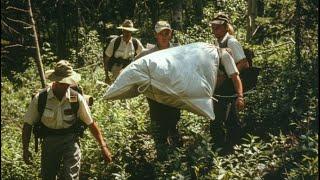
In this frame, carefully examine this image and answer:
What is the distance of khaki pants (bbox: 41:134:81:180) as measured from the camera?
6.44 metres

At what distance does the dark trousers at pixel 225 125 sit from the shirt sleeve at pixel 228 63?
574 mm

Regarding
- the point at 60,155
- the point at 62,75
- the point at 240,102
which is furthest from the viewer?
the point at 240,102

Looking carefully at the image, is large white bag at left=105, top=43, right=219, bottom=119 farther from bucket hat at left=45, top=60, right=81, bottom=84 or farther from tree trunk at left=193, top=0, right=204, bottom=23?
tree trunk at left=193, top=0, right=204, bottom=23

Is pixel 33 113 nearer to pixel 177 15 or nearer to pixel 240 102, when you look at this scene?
pixel 240 102

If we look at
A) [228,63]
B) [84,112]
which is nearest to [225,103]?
[228,63]

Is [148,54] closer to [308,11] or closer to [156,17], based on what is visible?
[308,11]

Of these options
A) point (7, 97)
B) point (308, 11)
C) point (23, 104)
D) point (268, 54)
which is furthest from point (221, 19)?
point (7, 97)

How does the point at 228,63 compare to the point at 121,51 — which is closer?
the point at 228,63

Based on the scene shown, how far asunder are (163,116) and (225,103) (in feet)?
2.94

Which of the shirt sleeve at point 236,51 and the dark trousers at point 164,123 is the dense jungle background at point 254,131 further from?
the shirt sleeve at point 236,51

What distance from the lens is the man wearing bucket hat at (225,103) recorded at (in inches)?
279

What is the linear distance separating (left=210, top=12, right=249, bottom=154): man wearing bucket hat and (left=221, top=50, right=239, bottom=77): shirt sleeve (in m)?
0.23

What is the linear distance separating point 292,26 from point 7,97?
10.1m

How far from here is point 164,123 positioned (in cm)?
733
